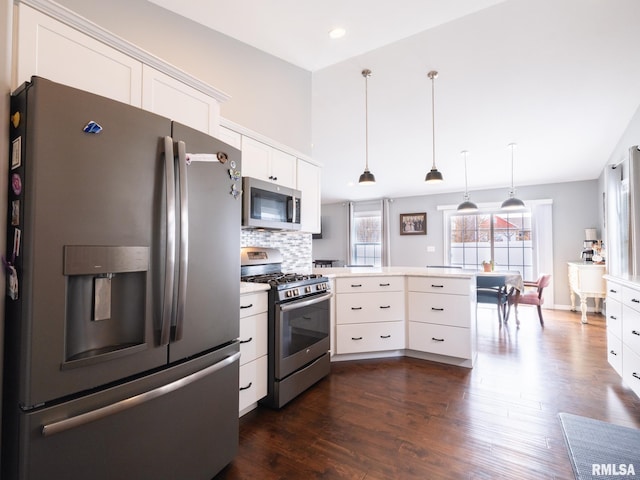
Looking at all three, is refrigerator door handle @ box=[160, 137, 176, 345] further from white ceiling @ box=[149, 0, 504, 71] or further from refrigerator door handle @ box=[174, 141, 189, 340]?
white ceiling @ box=[149, 0, 504, 71]

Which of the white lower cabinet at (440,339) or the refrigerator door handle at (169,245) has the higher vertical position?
the refrigerator door handle at (169,245)

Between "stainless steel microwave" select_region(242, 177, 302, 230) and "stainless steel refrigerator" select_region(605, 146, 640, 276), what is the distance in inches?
127

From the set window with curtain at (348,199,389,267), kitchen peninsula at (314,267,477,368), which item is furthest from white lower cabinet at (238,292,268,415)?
window with curtain at (348,199,389,267)

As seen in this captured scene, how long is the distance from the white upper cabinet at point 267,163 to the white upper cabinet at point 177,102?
691 millimetres

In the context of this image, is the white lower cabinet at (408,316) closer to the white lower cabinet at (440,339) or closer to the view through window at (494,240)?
the white lower cabinet at (440,339)

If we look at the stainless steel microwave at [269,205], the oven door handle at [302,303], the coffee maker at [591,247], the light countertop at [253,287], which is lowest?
the oven door handle at [302,303]

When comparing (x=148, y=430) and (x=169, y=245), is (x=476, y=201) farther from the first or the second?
(x=148, y=430)

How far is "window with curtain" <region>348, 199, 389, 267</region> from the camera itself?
7973 mm

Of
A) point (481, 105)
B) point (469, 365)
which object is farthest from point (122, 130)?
point (481, 105)

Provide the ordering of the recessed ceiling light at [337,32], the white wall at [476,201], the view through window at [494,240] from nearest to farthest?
the recessed ceiling light at [337,32]
the white wall at [476,201]
the view through window at [494,240]

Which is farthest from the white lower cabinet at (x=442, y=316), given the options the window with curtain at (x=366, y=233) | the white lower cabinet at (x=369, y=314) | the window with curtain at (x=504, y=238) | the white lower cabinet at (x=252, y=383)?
the window with curtain at (x=366, y=233)

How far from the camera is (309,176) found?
11.1 feet

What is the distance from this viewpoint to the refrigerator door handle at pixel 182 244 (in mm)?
1251

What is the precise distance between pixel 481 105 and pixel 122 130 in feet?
12.8
